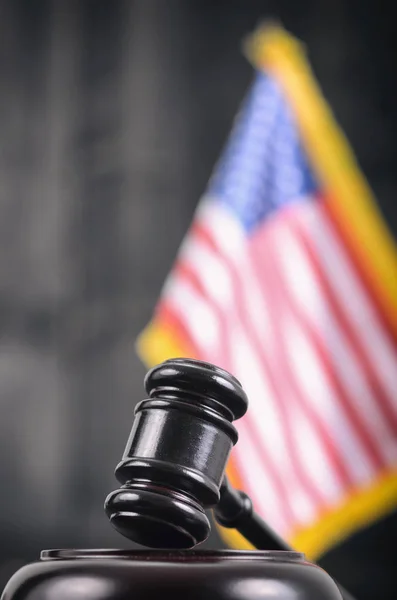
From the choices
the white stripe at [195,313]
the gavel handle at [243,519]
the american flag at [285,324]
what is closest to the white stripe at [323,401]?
the american flag at [285,324]

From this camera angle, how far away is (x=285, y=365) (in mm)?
2627

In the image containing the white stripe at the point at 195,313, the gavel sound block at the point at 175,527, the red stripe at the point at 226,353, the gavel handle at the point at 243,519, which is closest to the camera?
the gavel sound block at the point at 175,527

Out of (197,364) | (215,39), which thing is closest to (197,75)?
(215,39)

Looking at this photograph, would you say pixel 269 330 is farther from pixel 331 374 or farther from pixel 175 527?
pixel 175 527

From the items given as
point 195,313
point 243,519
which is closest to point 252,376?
point 195,313

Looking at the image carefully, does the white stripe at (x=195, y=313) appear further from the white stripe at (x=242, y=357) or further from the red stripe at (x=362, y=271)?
the red stripe at (x=362, y=271)

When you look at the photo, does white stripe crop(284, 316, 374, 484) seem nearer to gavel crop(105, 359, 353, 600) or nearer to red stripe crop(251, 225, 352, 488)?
red stripe crop(251, 225, 352, 488)

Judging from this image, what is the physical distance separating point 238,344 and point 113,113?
2.99 feet

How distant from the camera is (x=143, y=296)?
271cm

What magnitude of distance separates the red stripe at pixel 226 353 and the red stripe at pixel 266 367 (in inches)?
2.3

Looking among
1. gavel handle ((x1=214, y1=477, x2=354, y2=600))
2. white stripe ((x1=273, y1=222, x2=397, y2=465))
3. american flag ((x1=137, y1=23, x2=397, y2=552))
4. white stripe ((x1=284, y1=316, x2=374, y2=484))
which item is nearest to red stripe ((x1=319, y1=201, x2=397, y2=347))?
american flag ((x1=137, y1=23, x2=397, y2=552))

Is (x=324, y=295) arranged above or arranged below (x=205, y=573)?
above

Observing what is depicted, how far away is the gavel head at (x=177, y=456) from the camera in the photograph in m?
0.45

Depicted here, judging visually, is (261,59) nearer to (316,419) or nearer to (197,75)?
(197,75)
